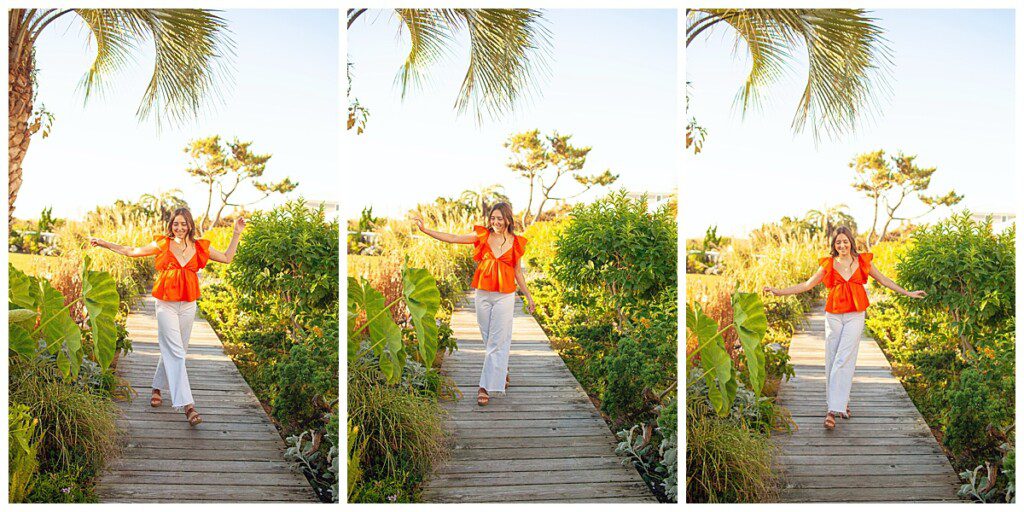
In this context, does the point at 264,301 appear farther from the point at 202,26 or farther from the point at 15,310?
the point at 202,26

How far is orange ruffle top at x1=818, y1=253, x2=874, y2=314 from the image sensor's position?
13.5 ft

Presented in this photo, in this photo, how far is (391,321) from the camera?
4059 mm

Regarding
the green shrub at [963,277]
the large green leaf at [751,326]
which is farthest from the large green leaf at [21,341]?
the green shrub at [963,277]

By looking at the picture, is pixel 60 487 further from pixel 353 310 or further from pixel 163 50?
pixel 163 50

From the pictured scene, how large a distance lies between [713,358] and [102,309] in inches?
118

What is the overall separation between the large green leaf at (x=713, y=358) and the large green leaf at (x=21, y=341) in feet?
10.5

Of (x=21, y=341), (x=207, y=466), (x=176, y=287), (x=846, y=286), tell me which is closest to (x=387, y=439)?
(x=207, y=466)

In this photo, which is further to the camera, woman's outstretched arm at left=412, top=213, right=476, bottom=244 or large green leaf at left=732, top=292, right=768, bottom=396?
woman's outstretched arm at left=412, top=213, right=476, bottom=244

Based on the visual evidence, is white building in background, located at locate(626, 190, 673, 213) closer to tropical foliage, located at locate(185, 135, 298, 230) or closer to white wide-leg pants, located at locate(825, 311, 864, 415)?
white wide-leg pants, located at locate(825, 311, 864, 415)

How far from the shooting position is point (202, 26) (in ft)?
13.4

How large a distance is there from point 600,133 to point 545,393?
138 cm

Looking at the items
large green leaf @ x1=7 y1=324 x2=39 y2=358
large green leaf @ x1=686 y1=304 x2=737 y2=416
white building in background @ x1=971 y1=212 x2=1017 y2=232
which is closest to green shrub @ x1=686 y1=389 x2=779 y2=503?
large green leaf @ x1=686 y1=304 x2=737 y2=416

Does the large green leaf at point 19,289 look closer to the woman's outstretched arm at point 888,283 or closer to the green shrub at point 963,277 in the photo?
the woman's outstretched arm at point 888,283

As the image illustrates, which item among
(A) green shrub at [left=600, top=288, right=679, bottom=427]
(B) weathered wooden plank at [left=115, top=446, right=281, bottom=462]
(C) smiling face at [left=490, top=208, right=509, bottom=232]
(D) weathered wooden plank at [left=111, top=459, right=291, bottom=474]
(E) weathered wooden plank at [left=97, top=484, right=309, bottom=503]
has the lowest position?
(E) weathered wooden plank at [left=97, top=484, right=309, bottom=503]
